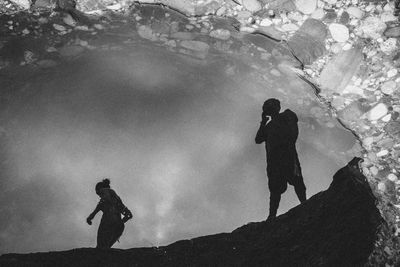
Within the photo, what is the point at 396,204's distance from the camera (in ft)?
12.8

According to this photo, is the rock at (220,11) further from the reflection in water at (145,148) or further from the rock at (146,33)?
the rock at (146,33)

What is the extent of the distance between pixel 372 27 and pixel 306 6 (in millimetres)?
854

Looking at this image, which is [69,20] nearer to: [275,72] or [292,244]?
[275,72]

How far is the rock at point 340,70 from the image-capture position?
4184 millimetres

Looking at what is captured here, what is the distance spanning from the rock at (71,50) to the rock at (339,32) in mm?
3400

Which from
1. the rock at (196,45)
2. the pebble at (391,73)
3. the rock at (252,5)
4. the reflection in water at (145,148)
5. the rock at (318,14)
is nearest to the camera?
the pebble at (391,73)

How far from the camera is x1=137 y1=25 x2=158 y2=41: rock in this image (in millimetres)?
4557

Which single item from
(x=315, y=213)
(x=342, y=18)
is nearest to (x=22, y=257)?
(x=315, y=213)

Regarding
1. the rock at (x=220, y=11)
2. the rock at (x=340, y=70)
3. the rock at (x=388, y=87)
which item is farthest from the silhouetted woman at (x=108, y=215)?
the rock at (x=388, y=87)

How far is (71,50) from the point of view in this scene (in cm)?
466

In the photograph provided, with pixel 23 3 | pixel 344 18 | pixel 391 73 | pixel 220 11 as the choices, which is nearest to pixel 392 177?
pixel 391 73

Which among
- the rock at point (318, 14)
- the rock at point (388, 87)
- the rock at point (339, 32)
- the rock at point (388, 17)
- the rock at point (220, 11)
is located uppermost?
the rock at point (388, 17)

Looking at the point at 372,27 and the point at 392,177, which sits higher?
the point at 372,27

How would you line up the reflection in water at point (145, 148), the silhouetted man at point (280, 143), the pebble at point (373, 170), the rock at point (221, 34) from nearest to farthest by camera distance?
the silhouetted man at point (280, 143), the pebble at point (373, 170), the rock at point (221, 34), the reflection in water at point (145, 148)
